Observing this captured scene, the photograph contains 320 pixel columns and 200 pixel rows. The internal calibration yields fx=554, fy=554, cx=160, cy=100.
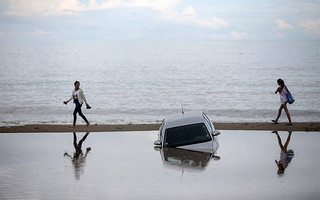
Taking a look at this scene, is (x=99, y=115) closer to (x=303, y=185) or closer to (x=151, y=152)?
(x=151, y=152)

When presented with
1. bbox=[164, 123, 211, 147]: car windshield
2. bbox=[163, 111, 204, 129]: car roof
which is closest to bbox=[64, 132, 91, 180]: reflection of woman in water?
bbox=[164, 123, 211, 147]: car windshield

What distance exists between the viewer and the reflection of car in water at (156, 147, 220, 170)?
15.1 meters

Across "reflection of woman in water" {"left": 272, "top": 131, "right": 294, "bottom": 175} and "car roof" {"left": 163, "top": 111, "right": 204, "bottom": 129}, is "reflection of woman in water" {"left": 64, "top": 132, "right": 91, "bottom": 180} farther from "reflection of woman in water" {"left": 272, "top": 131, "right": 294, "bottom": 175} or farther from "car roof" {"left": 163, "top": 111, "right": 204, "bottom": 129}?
"reflection of woman in water" {"left": 272, "top": 131, "right": 294, "bottom": 175}

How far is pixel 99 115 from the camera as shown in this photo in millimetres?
32531

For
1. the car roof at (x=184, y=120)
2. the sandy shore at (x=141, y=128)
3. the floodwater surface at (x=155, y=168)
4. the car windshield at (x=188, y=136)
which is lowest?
the floodwater surface at (x=155, y=168)

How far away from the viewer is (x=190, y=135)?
1658 cm

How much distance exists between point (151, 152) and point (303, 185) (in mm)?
5776

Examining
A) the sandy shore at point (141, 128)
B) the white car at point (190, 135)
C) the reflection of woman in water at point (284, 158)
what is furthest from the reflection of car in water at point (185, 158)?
the sandy shore at point (141, 128)

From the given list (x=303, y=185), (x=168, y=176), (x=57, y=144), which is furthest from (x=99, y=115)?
(x=303, y=185)

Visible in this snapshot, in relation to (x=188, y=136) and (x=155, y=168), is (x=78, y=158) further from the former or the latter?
(x=188, y=136)

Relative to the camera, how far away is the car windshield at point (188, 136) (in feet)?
54.0

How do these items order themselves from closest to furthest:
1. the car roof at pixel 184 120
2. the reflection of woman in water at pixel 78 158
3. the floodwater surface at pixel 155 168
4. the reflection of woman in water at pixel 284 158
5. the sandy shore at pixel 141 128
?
1. the floodwater surface at pixel 155 168
2. the reflection of woman in water at pixel 284 158
3. the reflection of woman in water at pixel 78 158
4. the car roof at pixel 184 120
5. the sandy shore at pixel 141 128

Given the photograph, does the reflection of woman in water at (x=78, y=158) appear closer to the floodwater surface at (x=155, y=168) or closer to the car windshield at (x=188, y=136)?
the floodwater surface at (x=155, y=168)

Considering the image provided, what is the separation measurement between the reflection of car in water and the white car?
15cm
